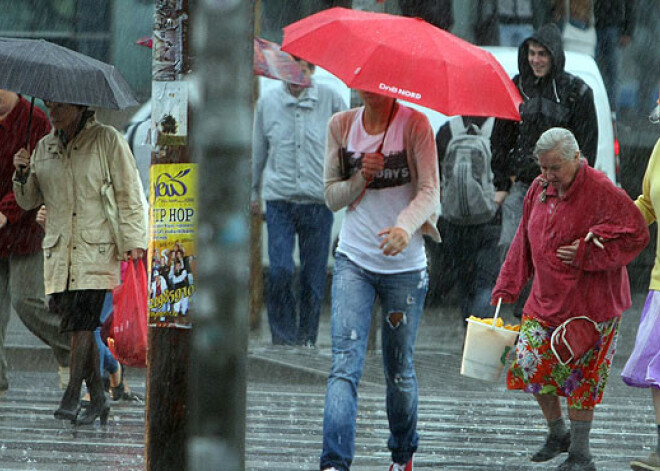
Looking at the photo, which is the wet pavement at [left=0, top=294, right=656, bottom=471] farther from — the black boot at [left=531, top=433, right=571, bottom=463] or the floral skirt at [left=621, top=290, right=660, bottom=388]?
the floral skirt at [left=621, top=290, right=660, bottom=388]

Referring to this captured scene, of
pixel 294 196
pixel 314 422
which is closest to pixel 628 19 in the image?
pixel 294 196

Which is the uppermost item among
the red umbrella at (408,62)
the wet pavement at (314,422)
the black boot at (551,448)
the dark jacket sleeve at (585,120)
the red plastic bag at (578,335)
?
the red umbrella at (408,62)

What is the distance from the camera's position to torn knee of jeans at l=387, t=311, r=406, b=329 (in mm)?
6348

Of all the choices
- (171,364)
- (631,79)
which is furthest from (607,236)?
(631,79)

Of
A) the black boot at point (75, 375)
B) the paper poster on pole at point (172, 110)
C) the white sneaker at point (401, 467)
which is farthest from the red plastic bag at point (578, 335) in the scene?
the black boot at point (75, 375)

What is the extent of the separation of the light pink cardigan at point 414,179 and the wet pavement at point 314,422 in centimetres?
141

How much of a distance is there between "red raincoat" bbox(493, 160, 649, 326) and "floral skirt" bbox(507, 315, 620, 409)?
88 mm

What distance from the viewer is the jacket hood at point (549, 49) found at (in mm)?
9859

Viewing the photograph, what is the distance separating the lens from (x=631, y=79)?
59.2ft

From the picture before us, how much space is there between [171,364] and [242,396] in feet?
6.96

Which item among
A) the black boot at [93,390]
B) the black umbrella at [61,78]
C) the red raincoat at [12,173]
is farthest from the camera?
the red raincoat at [12,173]

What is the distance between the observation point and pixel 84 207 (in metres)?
7.96

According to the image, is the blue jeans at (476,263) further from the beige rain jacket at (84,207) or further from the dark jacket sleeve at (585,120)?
the beige rain jacket at (84,207)

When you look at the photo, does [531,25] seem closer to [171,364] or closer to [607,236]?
[607,236]
